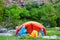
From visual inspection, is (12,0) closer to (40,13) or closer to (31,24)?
(40,13)

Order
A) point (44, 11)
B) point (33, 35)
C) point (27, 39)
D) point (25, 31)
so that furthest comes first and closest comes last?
point (44, 11) < point (25, 31) < point (33, 35) < point (27, 39)

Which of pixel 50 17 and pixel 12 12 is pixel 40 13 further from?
pixel 12 12

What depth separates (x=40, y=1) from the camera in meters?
26.2

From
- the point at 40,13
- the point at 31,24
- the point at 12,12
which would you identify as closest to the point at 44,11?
the point at 40,13

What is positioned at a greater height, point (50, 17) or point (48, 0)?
point (48, 0)

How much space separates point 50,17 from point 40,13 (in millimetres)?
1068

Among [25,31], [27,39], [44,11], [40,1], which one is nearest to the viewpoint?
[27,39]

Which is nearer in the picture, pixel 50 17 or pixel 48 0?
pixel 50 17

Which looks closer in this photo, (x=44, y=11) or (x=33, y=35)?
(x=33, y=35)

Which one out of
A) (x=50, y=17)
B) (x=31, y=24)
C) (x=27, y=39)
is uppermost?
(x=50, y=17)

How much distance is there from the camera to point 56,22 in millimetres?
21734

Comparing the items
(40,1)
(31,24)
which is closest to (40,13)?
(40,1)

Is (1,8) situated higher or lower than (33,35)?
higher

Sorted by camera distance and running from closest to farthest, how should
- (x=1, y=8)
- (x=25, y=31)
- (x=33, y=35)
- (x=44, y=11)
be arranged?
(x=33, y=35)
(x=25, y=31)
(x=1, y=8)
(x=44, y=11)
